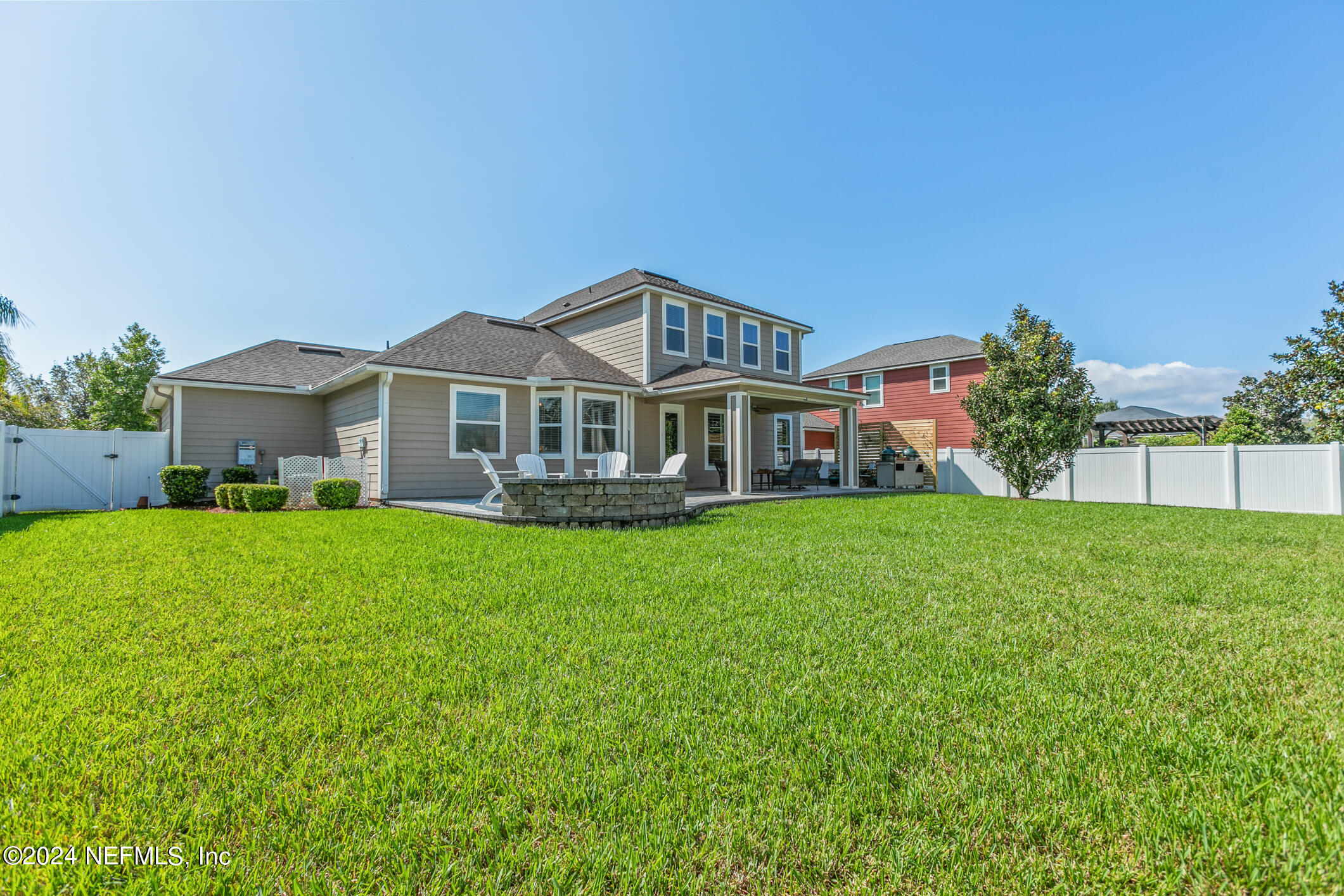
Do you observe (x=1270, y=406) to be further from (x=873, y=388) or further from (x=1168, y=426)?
(x=873, y=388)

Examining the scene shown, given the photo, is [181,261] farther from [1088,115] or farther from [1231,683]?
[1088,115]

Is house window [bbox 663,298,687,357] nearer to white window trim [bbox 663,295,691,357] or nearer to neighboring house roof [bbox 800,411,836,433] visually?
white window trim [bbox 663,295,691,357]

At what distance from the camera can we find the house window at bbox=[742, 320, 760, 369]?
1769 cm

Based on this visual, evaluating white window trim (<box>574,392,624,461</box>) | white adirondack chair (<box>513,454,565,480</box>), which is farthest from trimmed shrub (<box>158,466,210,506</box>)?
white adirondack chair (<box>513,454,565,480</box>)

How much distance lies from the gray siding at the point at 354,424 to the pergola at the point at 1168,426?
1014 inches

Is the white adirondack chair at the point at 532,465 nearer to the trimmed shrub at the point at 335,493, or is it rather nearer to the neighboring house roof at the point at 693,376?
the trimmed shrub at the point at 335,493

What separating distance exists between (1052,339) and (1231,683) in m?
12.9

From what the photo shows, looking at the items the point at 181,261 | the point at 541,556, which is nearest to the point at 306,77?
the point at 181,261

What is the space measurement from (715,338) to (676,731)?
50.0ft

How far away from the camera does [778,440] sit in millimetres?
19969

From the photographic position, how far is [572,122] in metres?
12.1

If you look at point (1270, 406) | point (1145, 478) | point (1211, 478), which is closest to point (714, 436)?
point (1145, 478)

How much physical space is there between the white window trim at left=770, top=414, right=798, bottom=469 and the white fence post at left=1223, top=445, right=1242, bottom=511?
1036 centimetres

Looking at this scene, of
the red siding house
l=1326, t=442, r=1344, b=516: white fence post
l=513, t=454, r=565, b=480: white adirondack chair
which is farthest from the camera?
the red siding house
